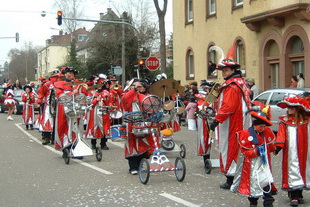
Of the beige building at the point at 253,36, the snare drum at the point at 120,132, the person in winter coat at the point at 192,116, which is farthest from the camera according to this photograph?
the beige building at the point at 253,36

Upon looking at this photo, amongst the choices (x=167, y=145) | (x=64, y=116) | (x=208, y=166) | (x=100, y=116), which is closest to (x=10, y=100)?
(x=100, y=116)

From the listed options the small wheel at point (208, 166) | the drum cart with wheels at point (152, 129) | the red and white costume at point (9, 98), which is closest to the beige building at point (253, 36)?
the red and white costume at point (9, 98)

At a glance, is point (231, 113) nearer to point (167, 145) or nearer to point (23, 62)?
point (167, 145)

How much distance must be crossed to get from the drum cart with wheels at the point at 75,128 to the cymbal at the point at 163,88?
2182 millimetres

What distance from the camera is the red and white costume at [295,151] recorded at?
7.00m

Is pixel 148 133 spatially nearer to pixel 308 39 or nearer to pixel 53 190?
pixel 53 190

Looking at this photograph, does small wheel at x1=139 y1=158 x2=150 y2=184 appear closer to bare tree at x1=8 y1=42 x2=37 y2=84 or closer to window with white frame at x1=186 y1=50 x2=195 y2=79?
window with white frame at x1=186 y1=50 x2=195 y2=79

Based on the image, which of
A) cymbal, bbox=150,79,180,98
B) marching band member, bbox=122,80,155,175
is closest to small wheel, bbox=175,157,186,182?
marching band member, bbox=122,80,155,175

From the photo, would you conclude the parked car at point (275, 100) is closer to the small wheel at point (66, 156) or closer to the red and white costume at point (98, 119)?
the red and white costume at point (98, 119)

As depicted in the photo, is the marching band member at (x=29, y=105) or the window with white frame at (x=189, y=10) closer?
the marching band member at (x=29, y=105)

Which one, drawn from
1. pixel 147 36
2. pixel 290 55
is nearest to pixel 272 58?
pixel 290 55

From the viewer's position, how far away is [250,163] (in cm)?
669

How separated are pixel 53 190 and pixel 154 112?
2115mm

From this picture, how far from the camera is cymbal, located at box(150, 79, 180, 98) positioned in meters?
9.97
